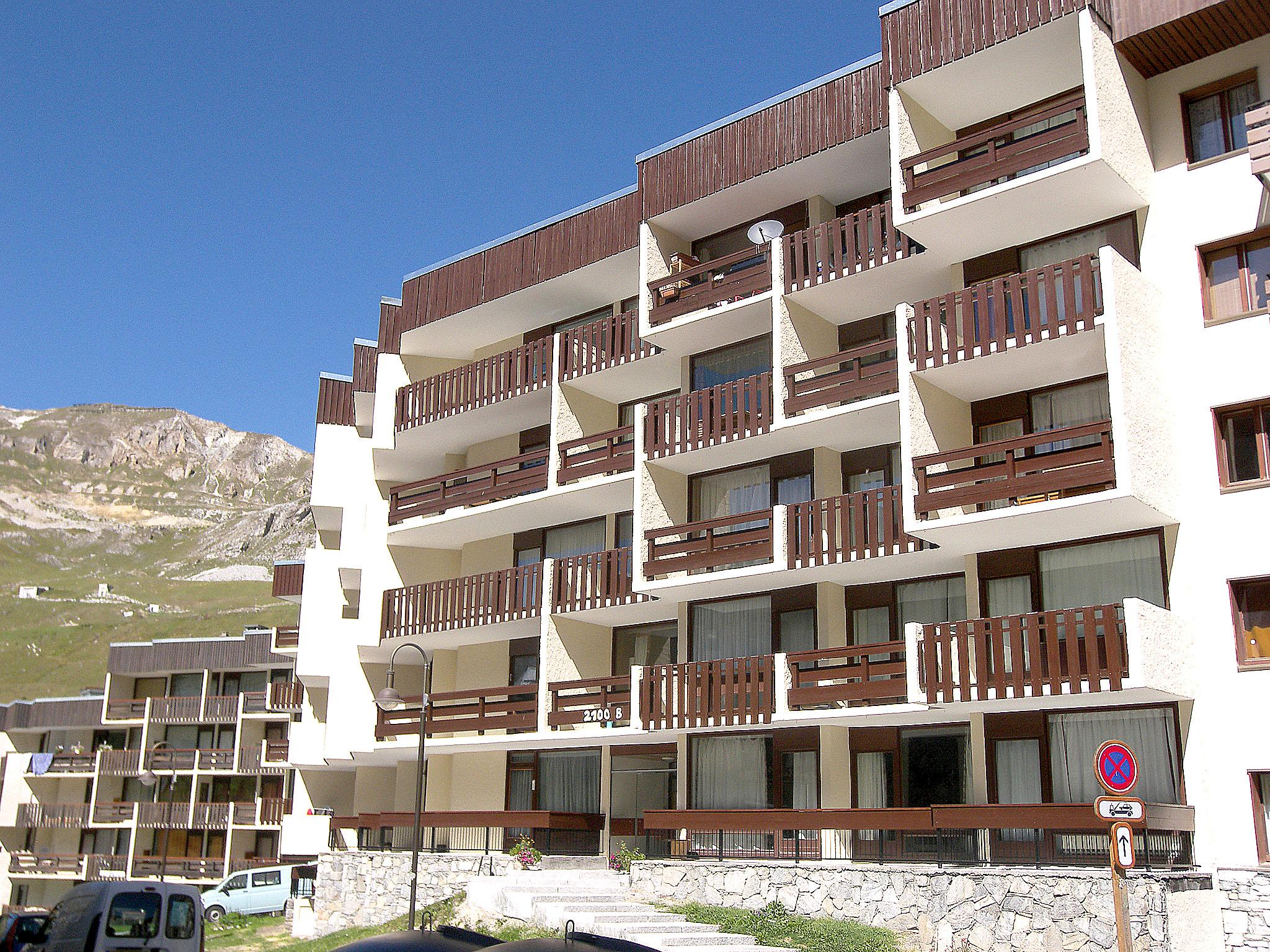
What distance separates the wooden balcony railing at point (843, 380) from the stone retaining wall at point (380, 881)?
39.6 feet

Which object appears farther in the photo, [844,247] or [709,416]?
[709,416]

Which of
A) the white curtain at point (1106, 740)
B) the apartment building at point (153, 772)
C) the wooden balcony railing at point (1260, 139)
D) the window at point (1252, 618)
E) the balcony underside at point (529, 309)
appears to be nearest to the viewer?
the wooden balcony railing at point (1260, 139)

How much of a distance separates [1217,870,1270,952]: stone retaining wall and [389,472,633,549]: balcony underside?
48.4 feet

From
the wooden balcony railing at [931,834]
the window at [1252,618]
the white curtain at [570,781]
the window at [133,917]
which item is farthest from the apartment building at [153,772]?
the window at [1252,618]

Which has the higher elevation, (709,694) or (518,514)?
(518,514)

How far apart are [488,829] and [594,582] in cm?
685

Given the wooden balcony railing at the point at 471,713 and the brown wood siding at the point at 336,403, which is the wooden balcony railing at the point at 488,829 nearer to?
the wooden balcony railing at the point at 471,713

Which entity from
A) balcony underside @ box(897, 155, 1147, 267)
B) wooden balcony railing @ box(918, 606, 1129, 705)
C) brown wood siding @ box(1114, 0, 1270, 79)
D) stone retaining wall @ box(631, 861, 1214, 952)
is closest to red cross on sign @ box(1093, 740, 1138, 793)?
stone retaining wall @ box(631, 861, 1214, 952)

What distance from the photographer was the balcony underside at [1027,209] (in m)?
22.5

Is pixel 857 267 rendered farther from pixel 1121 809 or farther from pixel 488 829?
pixel 488 829

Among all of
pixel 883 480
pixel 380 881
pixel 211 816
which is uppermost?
pixel 883 480

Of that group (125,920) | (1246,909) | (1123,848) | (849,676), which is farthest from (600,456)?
(1123,848)

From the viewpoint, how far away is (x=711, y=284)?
2861cm

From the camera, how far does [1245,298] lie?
21.9m
